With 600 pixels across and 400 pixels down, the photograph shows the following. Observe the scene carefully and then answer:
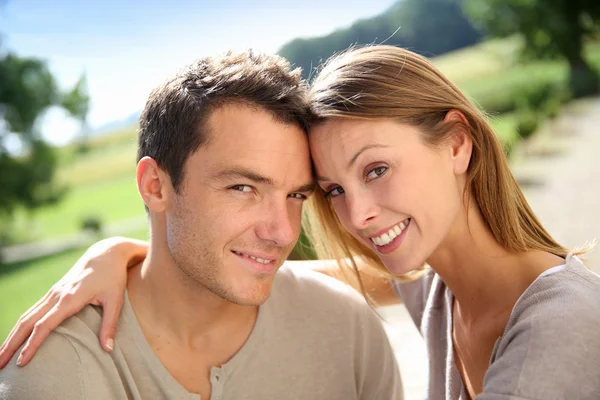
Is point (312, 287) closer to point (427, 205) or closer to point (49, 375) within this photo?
point (427, 205)

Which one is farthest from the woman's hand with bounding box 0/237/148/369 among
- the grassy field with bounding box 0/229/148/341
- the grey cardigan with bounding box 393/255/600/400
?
the grassy field with bounding box 0/229/148/341

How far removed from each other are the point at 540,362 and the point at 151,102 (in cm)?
120

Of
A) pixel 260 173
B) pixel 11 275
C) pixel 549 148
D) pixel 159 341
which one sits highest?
pixel 260 173

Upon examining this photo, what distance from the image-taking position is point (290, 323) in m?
1.93

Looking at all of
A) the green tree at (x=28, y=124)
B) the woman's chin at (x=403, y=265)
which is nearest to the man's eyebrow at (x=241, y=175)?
the woman's chin at (x=403, y=265)

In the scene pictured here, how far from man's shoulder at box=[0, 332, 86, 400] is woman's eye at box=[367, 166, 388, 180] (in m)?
0.85

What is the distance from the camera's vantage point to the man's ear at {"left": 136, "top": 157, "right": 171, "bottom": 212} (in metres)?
1.80

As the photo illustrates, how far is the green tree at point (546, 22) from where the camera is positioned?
1502 centimetres

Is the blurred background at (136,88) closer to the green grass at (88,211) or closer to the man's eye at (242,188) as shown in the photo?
the green grass at (88,211)

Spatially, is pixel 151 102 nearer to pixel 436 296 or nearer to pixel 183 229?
pixel 183 229

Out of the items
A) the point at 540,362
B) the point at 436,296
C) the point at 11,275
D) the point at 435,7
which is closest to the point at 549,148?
the point at 435,7

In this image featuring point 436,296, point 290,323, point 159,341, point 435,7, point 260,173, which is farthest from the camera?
point 435,7

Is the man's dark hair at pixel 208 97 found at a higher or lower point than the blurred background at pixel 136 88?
higher

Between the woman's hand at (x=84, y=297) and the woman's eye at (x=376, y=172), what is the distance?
73 cm
